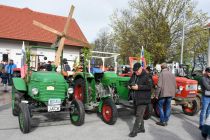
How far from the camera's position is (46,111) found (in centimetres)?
804

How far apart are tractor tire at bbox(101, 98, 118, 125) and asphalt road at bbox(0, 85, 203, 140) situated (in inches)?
5.6

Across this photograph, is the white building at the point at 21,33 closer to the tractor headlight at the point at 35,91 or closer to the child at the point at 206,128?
the tractor headlight at the point at 35,91

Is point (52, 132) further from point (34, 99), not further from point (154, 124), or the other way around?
point (154, 124)

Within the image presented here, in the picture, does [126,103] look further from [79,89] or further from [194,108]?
[194,108]

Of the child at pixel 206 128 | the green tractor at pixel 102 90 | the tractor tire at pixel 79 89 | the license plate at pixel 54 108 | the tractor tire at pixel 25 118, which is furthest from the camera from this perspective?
the tractor tire at pixel 79 89

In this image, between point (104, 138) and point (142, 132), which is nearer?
point (104, 138)

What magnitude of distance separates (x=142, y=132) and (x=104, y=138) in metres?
1.09

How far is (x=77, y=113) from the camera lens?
26.1 feet

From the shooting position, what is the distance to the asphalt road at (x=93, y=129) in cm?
707

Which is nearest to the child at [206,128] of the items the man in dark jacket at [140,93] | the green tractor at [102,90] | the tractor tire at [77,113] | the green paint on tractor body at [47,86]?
the man in dark jacket at [140,93]

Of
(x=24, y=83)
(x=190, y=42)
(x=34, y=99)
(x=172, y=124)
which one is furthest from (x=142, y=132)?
(x=190, y=42)

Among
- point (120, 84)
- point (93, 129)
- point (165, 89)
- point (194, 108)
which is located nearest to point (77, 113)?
point (93, 129)

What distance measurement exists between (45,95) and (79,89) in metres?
2.27

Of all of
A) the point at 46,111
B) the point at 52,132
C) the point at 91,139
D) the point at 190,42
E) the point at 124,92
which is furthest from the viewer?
the point at 190,42
